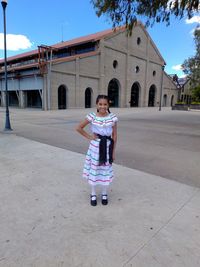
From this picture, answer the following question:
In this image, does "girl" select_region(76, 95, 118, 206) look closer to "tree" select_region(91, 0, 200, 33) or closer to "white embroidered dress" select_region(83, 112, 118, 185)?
"white embroidered dress" select_region(83, 112, 118, 185)

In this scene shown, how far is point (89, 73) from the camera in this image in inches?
1156

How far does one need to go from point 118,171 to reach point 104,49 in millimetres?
30390

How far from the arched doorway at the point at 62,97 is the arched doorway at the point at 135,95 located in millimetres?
17150

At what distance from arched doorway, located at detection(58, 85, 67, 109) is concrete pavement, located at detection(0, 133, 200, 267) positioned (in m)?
23.4

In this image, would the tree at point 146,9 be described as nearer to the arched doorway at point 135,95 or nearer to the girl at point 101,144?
the girl at point 101,144

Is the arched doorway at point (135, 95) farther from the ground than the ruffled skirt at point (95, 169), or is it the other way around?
the arched doorway at point (135, 95)

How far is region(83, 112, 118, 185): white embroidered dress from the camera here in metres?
2.83

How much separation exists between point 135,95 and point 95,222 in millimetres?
40217

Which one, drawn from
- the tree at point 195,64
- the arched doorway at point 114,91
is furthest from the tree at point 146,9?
the arched doorway at point 114,91

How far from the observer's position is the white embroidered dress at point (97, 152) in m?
2.83

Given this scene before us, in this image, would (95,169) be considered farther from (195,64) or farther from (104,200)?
(195,64)

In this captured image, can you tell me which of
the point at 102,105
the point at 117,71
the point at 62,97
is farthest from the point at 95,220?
the point at 117,71

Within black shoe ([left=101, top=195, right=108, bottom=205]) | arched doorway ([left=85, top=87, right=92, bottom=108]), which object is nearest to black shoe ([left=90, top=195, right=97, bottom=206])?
black shoe ([left=101, top=195, right=108, bottom=205])

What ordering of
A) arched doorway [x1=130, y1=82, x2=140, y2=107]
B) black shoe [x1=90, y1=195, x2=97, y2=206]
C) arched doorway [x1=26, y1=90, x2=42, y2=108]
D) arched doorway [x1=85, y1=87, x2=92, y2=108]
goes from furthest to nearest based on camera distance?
arched doorway [x1=130, y1=82, x2=140, y2=107] → arched doorway [x1=85, y1=87, x2=92, y2=108] → arched doorway [x1=26, y1=90, x2=42, y2=108] → black shoe [x1=90, y1=195, x2=97, y2=206]
